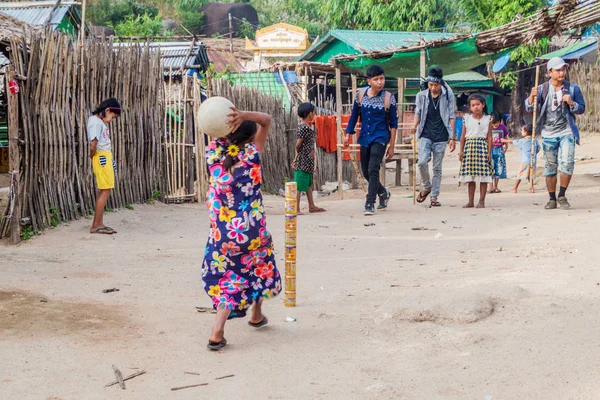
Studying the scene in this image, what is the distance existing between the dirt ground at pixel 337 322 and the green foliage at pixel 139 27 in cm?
2736

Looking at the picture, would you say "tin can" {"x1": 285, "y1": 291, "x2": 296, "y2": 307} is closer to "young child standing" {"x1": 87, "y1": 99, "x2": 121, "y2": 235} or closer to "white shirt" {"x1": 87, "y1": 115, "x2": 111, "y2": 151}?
"young child standing" {"x1": 87, "y1": 99, "x2": 121, "y2": 235}

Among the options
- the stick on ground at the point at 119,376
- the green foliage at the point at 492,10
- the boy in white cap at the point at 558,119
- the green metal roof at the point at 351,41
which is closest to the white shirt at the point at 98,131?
the stick on ground at the point at 119,376

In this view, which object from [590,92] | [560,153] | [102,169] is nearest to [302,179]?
[102,169]

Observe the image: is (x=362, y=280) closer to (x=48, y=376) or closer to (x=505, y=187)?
(x=48, y=376)

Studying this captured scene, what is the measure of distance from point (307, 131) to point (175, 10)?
39.2 metres

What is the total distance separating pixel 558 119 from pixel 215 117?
577 cm

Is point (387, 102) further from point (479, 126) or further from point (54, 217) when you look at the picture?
point (54, 217)

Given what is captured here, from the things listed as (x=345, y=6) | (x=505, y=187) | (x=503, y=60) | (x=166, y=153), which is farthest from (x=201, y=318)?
(x=345, y=6)

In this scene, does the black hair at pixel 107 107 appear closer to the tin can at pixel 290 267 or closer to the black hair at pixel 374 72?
the black hair at pixel 374 72

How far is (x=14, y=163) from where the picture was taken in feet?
24.0

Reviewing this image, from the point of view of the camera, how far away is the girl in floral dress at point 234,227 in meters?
4.16

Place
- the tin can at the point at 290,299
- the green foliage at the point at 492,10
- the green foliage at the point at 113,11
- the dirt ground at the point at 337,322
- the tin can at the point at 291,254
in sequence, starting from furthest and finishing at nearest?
1. the green foliage at the point at 113,11
2. the green foliage at the point at 492,10
3. the tin can at the point at 290,299
4. the tin can at the point at 291,254
5. the dirt ground at the point at 337,322

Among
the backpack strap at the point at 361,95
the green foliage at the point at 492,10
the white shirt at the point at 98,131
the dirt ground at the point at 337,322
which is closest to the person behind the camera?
the dirt ground at the point at 337,322

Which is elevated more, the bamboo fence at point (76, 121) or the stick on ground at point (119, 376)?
the bamboo fence at point (76, 121)
